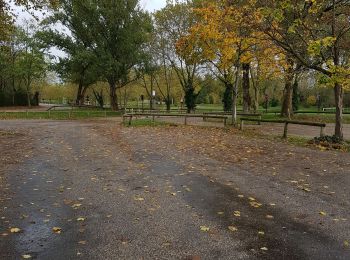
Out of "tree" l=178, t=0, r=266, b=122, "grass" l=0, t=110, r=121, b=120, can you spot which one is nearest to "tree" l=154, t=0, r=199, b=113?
"grass" l=0, t=110, r=121, b=120

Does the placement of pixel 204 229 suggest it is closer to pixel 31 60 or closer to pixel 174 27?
pixel 174 27

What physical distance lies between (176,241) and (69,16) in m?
37.5

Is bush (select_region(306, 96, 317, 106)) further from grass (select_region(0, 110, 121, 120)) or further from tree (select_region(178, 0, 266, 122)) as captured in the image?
tree (select_region(178, 0, 266, 122))

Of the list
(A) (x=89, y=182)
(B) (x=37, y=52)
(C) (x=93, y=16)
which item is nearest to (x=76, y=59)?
(C) (x=93, y=16)

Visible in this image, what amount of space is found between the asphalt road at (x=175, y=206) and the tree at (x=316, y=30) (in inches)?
117

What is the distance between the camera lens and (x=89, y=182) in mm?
7801

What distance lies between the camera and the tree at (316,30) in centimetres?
1234

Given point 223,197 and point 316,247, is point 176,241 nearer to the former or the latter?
point 316,247

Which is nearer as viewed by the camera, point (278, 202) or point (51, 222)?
point (51, 222)

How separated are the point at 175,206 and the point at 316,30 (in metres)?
10.7

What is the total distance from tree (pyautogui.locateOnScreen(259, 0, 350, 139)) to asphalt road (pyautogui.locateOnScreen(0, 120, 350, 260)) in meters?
2.97

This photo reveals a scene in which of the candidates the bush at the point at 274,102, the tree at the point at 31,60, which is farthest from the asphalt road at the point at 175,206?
the bush at the point at 274,102

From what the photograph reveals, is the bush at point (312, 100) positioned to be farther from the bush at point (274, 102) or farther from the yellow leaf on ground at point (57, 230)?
the yellow leaf on ground at point (57, 230)

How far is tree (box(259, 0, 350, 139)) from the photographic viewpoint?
12.3 meters
